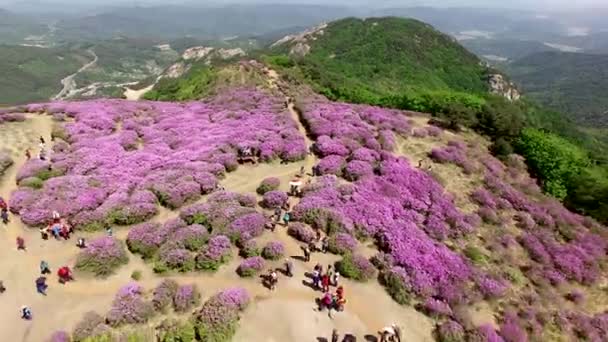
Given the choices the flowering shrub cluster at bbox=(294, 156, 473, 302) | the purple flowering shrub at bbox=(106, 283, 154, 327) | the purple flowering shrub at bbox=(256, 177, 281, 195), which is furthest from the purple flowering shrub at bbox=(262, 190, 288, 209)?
the purple flowering shrub at bbox=(106, 283, 154, 327)

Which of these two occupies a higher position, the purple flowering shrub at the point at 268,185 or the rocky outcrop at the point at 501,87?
the purple flowering shrub at the point at 268,185

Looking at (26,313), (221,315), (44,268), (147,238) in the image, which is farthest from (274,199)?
(26,313)

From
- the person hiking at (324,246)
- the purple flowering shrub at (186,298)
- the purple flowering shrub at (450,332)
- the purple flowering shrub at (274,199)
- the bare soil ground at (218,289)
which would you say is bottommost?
the purple flowering shrub at (450,332)

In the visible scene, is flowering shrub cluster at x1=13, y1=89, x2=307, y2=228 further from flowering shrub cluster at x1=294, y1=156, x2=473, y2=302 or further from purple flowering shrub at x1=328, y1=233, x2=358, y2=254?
purple flowering shrub at x1=328, y1=233, x2=358, y2=254

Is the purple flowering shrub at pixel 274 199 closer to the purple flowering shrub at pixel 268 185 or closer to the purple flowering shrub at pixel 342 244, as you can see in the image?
the purple flowering shrub at pixel 268 185

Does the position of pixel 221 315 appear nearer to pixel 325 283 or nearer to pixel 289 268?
pixel 289 268

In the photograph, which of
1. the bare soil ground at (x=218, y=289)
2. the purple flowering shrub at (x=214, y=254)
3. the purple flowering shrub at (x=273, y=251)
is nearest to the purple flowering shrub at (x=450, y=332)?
the bare soil ground at (x=218, y=289)
